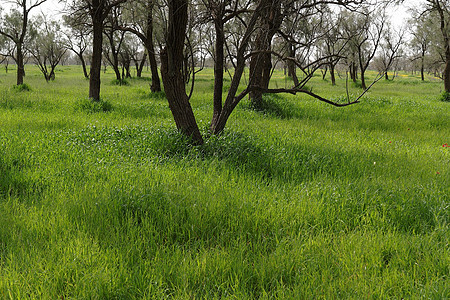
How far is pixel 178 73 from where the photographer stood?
5.67 meters

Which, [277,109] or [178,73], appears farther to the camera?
[277,109]

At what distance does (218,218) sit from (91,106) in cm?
789

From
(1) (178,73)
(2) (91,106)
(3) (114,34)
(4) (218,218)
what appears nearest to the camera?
(4) (218,218)

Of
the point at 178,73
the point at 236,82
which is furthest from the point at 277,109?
the point at 178,73

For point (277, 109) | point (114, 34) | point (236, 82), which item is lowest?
point (277, 109)

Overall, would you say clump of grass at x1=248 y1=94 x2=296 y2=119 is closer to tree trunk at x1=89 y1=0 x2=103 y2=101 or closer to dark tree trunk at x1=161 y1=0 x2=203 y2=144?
dark tree trunk at x1=161 y1=0 x2=203 y2=144

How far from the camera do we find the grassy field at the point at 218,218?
2.32m

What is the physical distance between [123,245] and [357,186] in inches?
112

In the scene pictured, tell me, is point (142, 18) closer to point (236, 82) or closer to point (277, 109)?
point (236, 82)

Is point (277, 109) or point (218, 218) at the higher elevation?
point (277, 109)

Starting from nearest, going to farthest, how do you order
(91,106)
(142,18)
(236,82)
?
(236,82)
(142,18)
(91,106)

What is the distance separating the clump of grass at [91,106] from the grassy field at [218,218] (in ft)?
11.7

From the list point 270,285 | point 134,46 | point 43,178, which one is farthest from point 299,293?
point 134,46

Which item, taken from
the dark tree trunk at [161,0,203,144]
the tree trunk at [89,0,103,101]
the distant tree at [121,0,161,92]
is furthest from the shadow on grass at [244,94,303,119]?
the tree trunk at [89,0,103,101]
